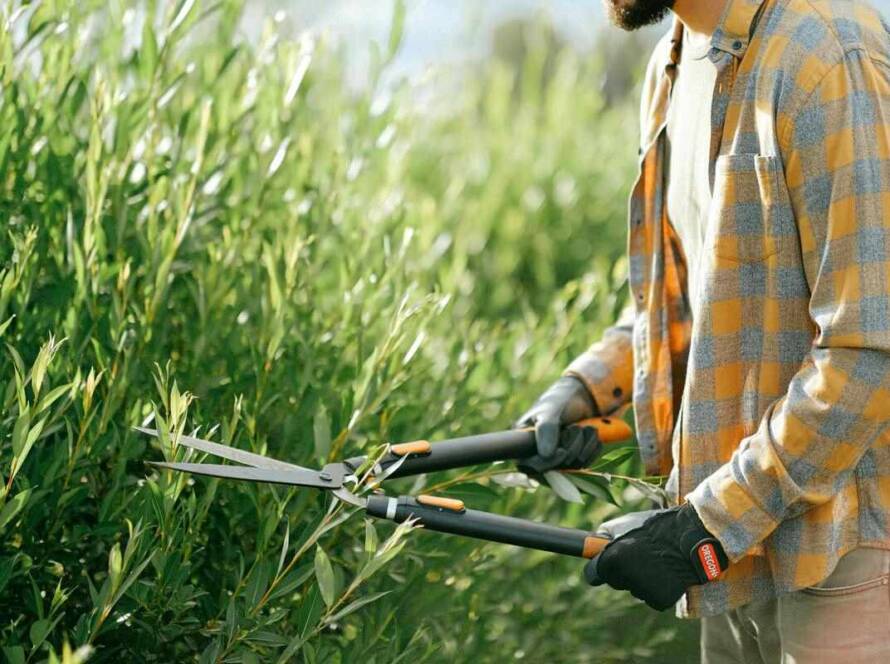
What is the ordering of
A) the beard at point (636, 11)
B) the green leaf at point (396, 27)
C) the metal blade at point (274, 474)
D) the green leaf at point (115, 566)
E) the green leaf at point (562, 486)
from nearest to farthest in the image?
1. the green leaf at point (115, 566)
2. the metal blade at point (274, 474)
3. the beard at point (636, 11)
4. the green leaf at point (562, 486)
5. the green leaf at point (396, 27)

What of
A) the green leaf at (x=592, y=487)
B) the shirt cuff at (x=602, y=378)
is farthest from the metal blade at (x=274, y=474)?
the shirt cuff at (x=602, y=378)

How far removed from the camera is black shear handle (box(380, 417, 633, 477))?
2271 millimetres

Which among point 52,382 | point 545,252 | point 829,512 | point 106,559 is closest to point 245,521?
point 106,559

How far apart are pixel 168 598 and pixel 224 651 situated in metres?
0.17

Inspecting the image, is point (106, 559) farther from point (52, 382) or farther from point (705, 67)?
point (705, 67)

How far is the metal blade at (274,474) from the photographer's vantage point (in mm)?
1947

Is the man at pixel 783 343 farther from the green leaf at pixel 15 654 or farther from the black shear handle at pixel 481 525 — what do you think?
the green leaf at pixel 15 654

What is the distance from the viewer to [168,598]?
2074 millimetres

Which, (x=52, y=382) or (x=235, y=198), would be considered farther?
(x=235, y=198)

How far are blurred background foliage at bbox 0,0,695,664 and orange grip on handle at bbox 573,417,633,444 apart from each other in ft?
0.19

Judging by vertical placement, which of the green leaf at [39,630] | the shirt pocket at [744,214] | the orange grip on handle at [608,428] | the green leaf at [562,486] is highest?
the shirt pocket at [744,214]

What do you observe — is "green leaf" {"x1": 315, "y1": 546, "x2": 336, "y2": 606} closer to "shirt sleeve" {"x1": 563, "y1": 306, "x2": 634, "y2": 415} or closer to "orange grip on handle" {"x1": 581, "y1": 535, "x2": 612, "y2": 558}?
"orange grip on handle" {"x1": 581, "y1": 535, "x2": 612, "y2": 558}

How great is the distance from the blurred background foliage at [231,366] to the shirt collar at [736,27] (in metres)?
0.72

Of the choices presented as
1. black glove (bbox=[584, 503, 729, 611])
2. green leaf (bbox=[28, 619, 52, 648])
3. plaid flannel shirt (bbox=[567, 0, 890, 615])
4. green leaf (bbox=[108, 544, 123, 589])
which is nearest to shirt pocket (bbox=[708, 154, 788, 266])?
plaid flannel shirt (bbox=[567, 0, 890, 615])
